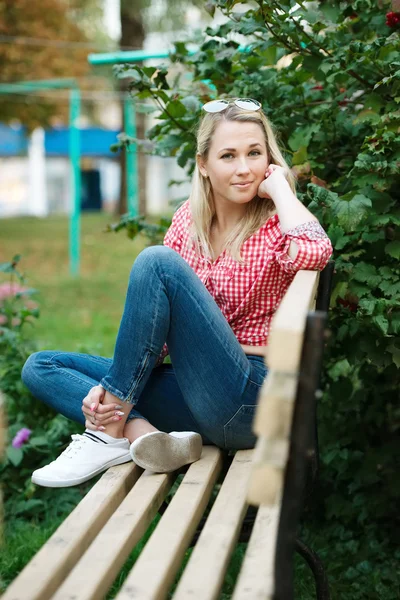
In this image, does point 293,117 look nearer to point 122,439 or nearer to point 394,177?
point 394,177

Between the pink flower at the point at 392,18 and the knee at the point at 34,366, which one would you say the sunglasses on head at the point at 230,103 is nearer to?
the pink flower at the point at 392,18

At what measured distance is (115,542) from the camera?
6.04 ft

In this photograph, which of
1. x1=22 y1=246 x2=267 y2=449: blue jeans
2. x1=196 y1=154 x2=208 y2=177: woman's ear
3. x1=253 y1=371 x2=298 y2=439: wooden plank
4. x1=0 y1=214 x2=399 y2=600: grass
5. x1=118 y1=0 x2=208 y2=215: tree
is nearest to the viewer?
x1=253 y1=371 x2=298 y2=439: wooden plank

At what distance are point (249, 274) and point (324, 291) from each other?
0.23 m

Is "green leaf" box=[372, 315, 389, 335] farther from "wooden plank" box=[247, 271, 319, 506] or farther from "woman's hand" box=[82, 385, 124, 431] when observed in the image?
"wooden plank" box=[247, 271, 319, 506]

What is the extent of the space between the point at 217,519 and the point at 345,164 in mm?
A: 1404

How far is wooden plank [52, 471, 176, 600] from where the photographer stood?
5.41 ft

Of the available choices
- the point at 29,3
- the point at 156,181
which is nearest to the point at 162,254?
the point at 29,3

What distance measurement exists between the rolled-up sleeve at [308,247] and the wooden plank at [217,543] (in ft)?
1.81

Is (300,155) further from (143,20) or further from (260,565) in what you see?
(143,20)

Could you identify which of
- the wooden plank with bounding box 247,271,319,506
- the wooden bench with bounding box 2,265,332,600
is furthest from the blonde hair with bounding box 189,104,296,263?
the wooden plank with bounding box 247,271,319,506

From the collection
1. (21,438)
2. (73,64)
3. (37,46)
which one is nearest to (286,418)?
(21,438)

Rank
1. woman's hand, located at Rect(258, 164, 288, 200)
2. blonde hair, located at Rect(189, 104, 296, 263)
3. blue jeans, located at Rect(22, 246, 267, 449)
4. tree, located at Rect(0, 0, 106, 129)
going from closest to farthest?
blue jeans, located at Rect(22, 246, 267, 449) → woman's hand, located at Rect(258, 164, 288, 200) → blonde hair, located at Rect(189, 104, 296, 263) → tree, located at Rect(0, 0, 106, 129)

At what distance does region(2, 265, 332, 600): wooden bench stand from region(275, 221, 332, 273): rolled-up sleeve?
74 millimetres
